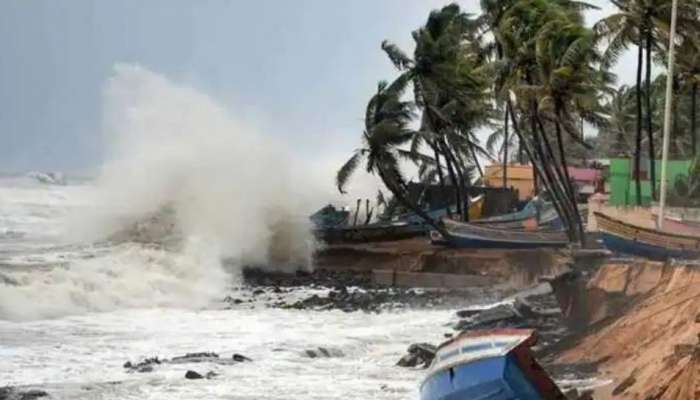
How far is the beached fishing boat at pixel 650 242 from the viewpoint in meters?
21.7

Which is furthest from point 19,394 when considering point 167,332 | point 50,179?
point 50,179

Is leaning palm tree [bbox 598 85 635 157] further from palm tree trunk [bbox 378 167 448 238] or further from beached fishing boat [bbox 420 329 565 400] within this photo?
beached fishing boat [bbox 420 329 565 400]

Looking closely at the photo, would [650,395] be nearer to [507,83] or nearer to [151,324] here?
[151,324]

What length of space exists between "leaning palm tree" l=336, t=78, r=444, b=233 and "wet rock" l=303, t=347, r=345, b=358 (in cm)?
1635

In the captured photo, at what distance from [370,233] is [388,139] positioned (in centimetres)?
357

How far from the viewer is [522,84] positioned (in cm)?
2833

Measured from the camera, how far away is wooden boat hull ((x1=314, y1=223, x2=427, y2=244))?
3584cm

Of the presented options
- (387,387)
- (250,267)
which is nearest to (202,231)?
(250,267)

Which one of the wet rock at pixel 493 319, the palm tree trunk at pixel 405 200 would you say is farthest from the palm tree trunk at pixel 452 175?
the wet rock at pixel 493 319

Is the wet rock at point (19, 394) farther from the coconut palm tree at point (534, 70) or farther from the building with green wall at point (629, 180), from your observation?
the building with green wall at point (629, 180)

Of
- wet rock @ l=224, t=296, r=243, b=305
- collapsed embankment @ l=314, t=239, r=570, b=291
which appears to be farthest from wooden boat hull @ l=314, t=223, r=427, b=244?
wet rock @ l=224, t=296, r=243, b=305

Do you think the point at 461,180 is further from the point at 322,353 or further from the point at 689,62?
the point at 322,353

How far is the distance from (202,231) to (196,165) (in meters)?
5.89

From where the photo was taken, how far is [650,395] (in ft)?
35.0
